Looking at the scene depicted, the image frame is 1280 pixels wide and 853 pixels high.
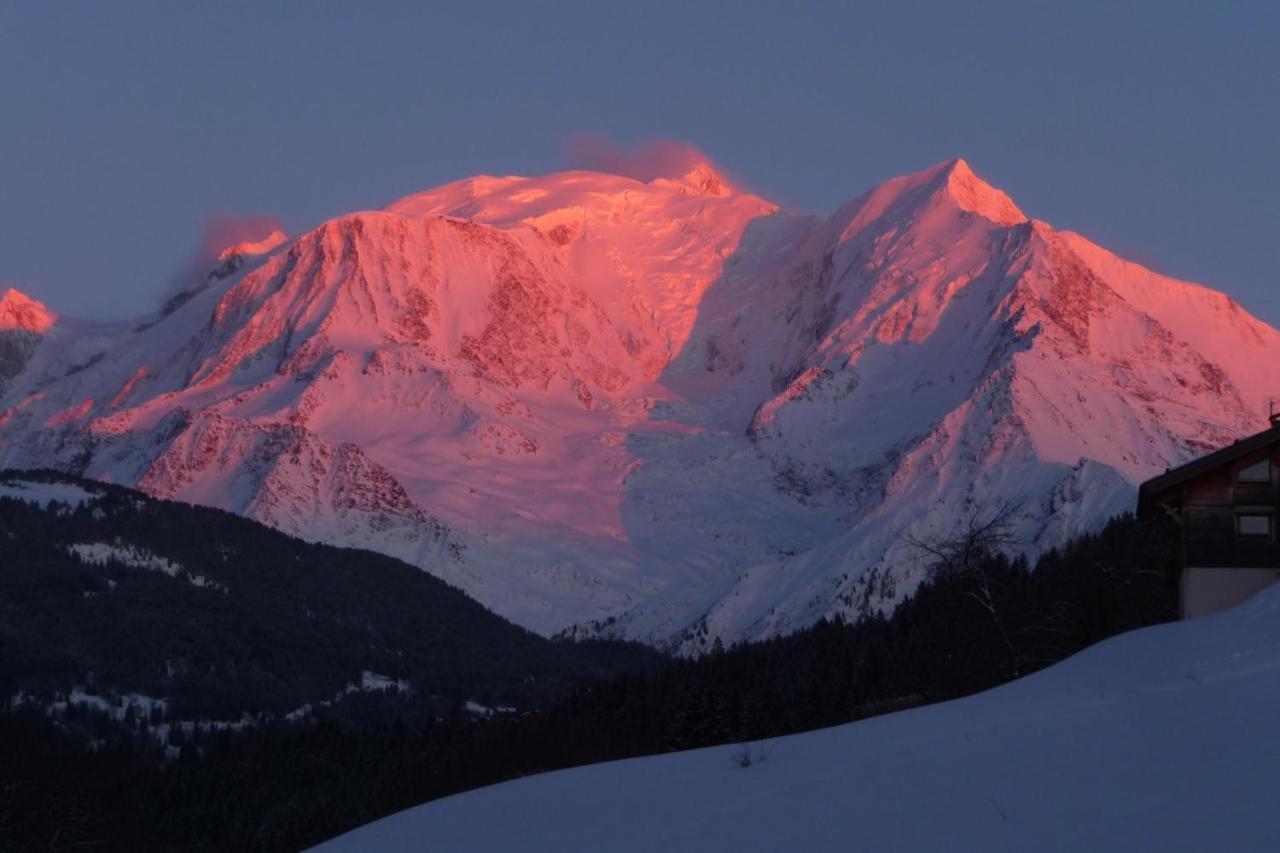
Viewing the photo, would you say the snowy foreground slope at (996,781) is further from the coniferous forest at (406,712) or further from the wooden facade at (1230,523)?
the wooden facade at (1230,523)

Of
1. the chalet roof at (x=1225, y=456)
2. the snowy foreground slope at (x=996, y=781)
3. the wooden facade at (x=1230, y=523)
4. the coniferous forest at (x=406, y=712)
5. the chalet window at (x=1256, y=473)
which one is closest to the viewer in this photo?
the snowy foreground slope at (x=996, y=781)

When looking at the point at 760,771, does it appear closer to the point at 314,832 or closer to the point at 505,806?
the point at 505,806

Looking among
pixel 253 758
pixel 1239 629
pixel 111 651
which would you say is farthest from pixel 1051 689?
pixel 111 651

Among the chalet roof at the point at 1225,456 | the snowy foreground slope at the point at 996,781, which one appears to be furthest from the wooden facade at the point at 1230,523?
the snowy foreground slope at the point at 996,781

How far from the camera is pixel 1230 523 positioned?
1415 inches

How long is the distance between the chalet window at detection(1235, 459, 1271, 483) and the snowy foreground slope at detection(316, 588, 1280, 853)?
1337 cm

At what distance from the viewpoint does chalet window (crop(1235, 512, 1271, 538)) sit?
3566 centimetres

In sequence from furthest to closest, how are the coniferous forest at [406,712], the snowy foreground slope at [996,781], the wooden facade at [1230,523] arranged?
the coniferous forest at [406,712] < the wooden facade at [1230,523] < the snowy foreground slope at [996,781]

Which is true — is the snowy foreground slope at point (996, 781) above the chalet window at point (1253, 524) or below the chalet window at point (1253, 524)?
below

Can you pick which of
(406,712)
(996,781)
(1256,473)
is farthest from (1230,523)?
(406,712)

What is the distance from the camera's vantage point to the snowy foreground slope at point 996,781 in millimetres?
16312

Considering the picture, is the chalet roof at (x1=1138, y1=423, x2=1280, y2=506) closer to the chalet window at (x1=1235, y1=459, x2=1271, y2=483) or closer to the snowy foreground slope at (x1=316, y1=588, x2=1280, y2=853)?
the chalet window at (x1=1235, y1=459, x2=1271, y2=483)

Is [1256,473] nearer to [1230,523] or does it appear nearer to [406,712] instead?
[1230,523]

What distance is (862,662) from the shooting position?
123250 millimetres
